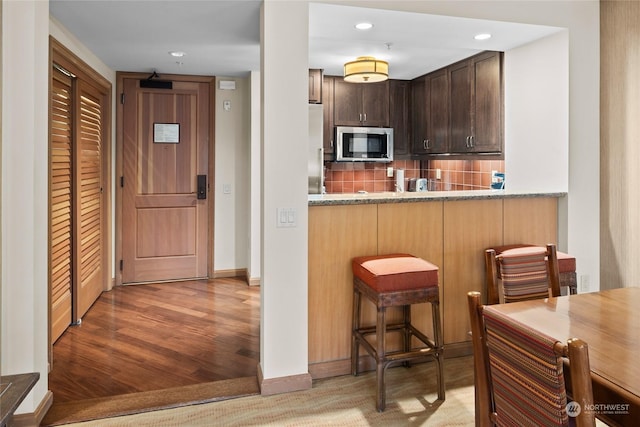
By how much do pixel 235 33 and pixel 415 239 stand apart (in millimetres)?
1994

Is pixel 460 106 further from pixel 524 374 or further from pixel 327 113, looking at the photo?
pixel 524 374

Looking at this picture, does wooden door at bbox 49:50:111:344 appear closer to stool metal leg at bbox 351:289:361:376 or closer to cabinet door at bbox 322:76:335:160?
stool metal leg at bbox 351:289:361:376

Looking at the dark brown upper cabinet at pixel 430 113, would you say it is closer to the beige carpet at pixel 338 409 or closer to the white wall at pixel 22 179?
the beige carpet at pixel 338 409

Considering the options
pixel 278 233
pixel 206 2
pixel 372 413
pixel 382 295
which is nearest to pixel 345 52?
pixel 206 2

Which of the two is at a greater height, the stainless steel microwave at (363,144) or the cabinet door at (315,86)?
the cabinet door at (315,86)

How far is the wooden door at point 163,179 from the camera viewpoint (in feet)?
16.0

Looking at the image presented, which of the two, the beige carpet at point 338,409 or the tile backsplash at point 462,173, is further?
the tile backsplash at point 462,173

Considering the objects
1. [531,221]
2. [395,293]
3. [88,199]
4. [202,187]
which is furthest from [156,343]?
[531,221]

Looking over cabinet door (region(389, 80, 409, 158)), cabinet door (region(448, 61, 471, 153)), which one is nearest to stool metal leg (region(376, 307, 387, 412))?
cabinet door (region(448, 61, 471, 153))

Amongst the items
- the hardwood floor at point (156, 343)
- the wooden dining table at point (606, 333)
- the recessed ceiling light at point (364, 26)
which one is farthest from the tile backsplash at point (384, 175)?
the wooden dining table at point (606, 333)

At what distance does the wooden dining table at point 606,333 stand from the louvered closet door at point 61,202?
287cm

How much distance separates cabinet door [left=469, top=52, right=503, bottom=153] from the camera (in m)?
3.88

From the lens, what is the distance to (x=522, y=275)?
2.07 m

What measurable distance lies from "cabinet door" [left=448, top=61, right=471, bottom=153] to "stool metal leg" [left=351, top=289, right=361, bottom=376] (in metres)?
2.31
